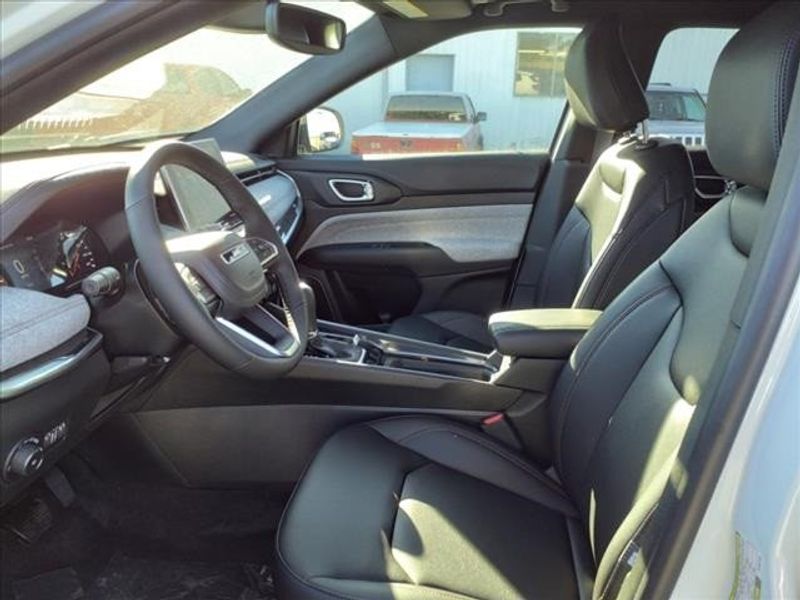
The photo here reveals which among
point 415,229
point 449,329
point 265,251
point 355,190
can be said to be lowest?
point 449,329

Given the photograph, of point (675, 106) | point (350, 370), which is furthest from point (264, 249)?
point (675, 106)

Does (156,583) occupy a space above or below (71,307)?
below

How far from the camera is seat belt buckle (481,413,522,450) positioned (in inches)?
68.6

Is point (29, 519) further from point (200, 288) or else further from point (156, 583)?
point (200, 288)

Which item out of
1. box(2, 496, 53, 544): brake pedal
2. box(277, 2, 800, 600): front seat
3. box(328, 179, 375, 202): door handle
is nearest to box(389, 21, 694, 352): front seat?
box(277, 2, 800, 600): front seat

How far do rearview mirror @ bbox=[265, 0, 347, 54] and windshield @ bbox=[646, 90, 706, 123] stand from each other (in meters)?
1.58

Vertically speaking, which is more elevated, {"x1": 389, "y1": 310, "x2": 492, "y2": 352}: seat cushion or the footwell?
{"x1": 389, "y1": 310, "x2": 492, "y2": 352}: seat cushion

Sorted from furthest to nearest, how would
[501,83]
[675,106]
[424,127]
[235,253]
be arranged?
[501,83]
[424,127]
[675,106]
[235,253]

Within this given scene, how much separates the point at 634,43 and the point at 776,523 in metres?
2.13

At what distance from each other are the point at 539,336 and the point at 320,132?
156 cm

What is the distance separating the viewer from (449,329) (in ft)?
8.36

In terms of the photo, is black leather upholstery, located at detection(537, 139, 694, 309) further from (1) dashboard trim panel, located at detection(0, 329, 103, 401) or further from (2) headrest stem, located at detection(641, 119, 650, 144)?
(1) dashboard trim panel, located at detection(0, 329, 103, 401)

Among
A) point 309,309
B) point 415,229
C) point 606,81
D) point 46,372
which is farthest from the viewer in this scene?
point 415,229

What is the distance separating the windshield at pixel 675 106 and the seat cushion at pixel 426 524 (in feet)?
6.46
